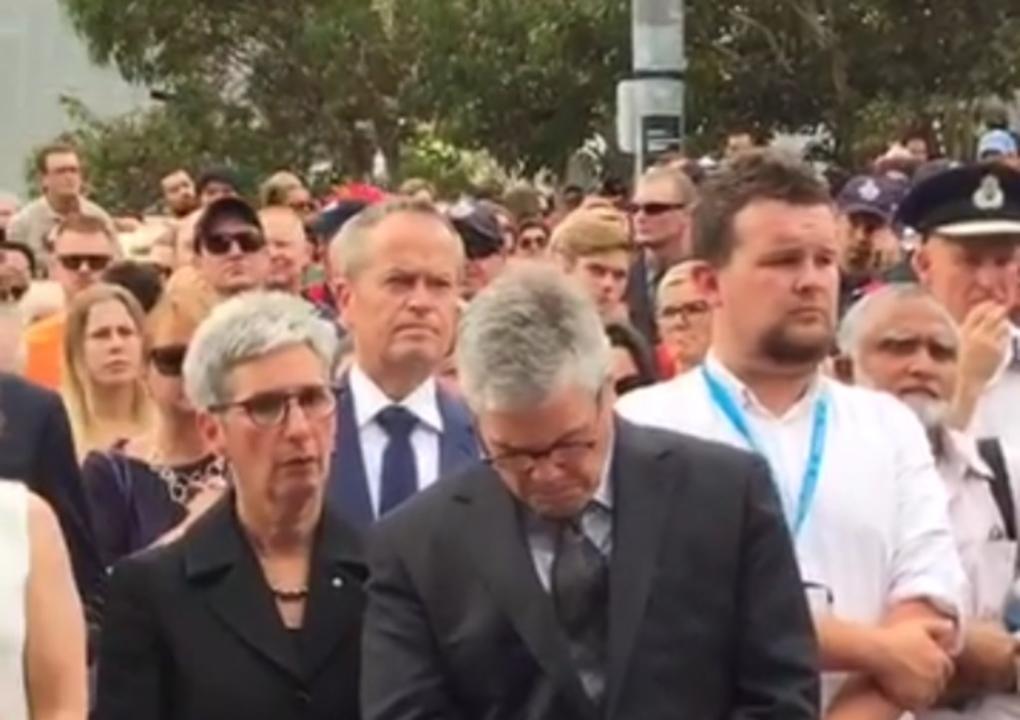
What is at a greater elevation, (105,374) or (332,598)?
(105,374)

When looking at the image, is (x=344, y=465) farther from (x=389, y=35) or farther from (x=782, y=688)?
(x=389, y=35)

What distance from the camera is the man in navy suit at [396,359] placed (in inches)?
277

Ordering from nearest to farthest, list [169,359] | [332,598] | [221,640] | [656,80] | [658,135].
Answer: [221,640] → [332,598] → [169,359] → [658,135] → [656,80]

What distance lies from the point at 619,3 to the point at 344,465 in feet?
61.2

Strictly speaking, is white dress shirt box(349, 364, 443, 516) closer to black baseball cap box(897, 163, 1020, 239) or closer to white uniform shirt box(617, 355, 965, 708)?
white uniform shirt box(617, 355, 965, 708)

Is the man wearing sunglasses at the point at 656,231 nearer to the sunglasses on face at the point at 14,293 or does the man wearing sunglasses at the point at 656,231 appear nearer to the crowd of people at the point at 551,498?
the sunglasses on face at the point at 14,293

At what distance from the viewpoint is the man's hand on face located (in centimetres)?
700

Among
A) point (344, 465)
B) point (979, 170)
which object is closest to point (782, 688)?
point (344, 465)

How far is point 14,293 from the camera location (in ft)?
40.8

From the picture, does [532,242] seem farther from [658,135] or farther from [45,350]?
[45,350]

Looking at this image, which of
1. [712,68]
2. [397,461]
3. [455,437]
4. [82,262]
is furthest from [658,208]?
[712,68]

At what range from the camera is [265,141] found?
32625 mm

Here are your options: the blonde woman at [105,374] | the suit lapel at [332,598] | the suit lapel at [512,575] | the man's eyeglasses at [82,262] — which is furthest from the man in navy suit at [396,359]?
the man's eyeglasses at [82,262]

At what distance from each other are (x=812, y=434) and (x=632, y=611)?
872 millimetres
